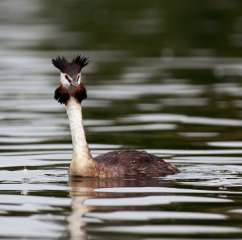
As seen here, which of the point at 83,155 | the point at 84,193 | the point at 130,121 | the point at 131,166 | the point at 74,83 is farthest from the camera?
the point at 130,121

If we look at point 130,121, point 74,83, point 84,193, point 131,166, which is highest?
point 130,121

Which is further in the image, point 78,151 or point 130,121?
point 130,121

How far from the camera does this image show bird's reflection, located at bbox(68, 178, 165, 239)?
16016 mm

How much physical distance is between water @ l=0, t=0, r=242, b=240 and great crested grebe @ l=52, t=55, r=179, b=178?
9.6 inches

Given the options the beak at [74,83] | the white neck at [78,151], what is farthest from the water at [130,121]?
the beak at [74,83]

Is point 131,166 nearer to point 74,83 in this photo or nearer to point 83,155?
point 83,155

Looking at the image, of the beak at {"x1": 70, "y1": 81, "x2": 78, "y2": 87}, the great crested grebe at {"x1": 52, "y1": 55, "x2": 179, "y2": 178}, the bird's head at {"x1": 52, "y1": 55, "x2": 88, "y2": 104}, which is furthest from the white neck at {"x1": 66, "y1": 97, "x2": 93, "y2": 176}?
the beak at {"x1": 70, "y1": 81, "x2": 78, "y2": 87}

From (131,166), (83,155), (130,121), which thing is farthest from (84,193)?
(130,121)

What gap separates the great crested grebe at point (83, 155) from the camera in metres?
19.7

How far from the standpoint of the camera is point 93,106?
29.6 m

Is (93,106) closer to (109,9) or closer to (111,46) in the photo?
(111,46)

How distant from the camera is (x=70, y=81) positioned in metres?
19.6

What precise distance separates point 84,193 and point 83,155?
4.36 feet

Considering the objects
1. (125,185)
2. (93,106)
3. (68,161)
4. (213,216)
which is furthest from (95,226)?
(93,106)
